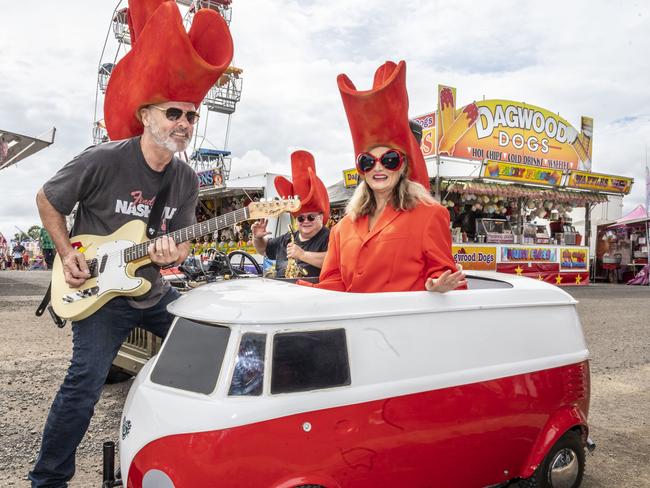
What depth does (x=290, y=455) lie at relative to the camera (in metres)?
1.72

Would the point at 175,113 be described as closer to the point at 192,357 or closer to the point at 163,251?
the point at 163,251

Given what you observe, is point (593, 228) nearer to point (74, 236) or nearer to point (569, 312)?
point (569, 312)

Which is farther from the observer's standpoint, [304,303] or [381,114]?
[381,114]

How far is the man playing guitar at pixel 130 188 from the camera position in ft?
7.33

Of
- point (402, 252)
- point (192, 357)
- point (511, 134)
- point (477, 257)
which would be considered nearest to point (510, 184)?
point (511, 134)

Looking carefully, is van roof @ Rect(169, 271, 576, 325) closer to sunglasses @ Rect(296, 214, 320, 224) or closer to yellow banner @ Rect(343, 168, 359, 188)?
sunglasses @ Rect(296, 214, 320, 224)

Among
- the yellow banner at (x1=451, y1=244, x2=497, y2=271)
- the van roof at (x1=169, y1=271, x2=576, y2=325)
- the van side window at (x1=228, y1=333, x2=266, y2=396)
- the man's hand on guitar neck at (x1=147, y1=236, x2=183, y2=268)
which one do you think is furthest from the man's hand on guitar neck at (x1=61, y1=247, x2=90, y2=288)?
the yellow banner at (x1=451, y1=244, x2=497, y2=271)

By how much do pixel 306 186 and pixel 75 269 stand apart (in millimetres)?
3341

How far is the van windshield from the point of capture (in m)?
1.79

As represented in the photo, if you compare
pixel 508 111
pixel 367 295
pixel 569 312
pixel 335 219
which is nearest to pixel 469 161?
pixel 508 111

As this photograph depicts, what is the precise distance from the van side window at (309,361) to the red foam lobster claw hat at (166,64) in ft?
4.71

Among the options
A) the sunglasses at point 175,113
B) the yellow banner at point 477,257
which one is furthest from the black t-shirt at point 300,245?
the yellow banner at point 477,257

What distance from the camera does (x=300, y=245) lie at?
15.9 feet

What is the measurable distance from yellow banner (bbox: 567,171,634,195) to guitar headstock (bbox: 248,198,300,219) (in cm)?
1444
